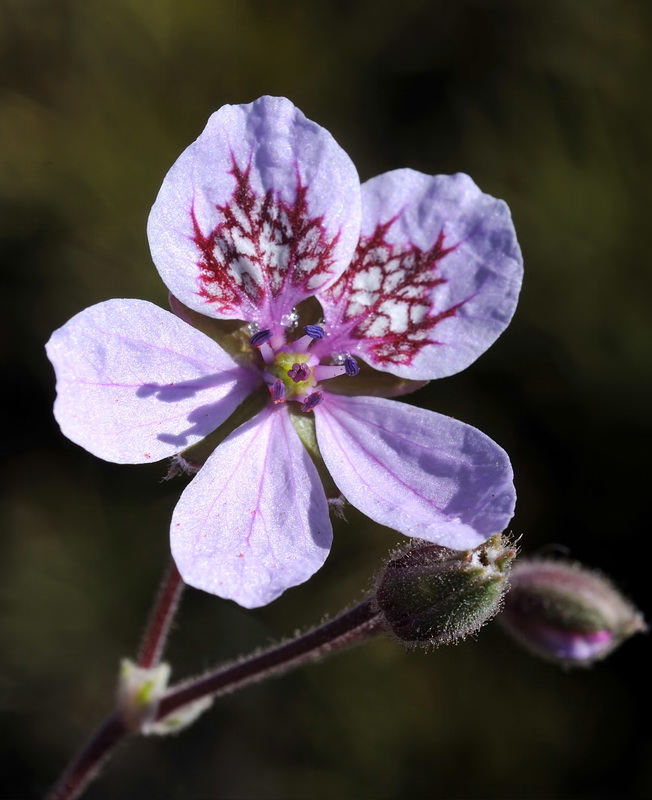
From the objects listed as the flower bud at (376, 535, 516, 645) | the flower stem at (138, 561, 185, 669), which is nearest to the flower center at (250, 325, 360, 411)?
the flower bud at (376, 535, 516, 645)

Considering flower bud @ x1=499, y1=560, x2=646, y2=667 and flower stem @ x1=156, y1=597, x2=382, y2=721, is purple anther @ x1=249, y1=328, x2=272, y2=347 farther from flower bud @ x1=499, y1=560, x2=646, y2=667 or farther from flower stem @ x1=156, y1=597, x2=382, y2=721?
flower bud @ x1=499, y1=560, x2=646, y2=667

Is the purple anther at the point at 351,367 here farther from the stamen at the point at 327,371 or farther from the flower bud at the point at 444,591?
the flower bud at the point at 444,591

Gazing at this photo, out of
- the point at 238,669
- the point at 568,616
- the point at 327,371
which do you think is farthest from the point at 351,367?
the point at 568,616

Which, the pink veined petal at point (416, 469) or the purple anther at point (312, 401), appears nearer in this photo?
the pink veined petal at point (416, 469)

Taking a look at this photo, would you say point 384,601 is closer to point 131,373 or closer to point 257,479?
point 257,479

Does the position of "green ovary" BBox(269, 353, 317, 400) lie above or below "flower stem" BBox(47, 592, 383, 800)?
above

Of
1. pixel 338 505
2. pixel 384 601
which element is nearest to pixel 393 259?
pixel 338 505

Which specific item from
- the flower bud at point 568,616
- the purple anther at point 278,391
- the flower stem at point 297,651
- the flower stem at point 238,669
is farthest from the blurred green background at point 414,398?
the purple anther at point 278,391
